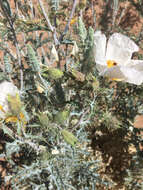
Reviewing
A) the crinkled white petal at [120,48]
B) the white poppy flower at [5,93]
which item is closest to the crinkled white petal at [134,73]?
the crinkled white petal at [120,48]

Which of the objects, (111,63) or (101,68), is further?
(111,63)

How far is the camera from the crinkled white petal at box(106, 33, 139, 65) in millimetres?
925

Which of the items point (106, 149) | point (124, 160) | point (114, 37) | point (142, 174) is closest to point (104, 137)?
point (106, 149)

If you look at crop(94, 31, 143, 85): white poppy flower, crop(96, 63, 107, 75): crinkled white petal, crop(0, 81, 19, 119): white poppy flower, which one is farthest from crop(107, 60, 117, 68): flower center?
crop(0, 81, 19, 119): white poppy flower

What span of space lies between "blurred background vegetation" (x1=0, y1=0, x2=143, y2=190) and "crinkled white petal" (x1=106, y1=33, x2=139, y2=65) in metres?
0.14

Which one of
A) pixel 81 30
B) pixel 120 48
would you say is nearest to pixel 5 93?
pixel 81 30

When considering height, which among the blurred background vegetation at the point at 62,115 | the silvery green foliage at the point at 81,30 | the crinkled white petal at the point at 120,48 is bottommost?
the blurred background vegetation at the point at 62,115

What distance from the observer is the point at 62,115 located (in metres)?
0.83

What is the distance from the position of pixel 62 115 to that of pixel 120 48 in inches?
16.5

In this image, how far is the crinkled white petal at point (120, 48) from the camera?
Answer: 36.4 inches

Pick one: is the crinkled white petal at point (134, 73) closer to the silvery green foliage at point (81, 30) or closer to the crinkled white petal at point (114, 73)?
the crinkled white petal at point (114, 73)

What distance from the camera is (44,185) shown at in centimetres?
144

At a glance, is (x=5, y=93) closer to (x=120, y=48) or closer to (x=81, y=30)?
(x=81, y=30)

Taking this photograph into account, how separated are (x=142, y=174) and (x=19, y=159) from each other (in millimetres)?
985
